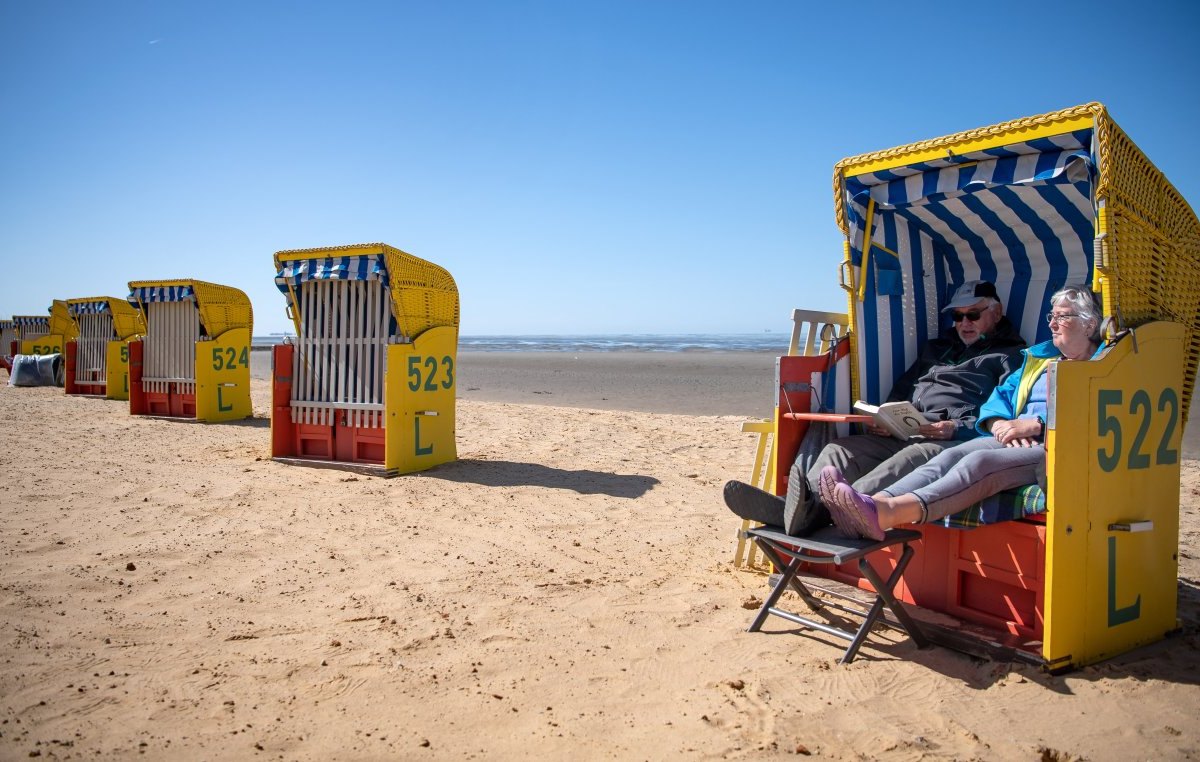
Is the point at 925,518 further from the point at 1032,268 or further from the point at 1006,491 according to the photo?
the point at 1032,268

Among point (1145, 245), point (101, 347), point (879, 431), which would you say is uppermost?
point (1145, 245)

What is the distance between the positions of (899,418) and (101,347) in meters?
16.5

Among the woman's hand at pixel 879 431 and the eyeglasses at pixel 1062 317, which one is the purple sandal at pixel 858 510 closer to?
the woman's hand at pixel 879 431

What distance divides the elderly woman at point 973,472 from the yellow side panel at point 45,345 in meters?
21.6

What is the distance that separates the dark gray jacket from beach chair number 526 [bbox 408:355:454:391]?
4.54 m

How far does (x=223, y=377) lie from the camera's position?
1205 cm

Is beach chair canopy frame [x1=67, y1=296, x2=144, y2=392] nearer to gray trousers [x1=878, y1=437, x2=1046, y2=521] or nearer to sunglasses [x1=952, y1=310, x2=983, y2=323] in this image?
sunglasses [x1=952, y1=310, x2=983, y2=323]

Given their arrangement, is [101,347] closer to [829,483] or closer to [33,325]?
[33,325]

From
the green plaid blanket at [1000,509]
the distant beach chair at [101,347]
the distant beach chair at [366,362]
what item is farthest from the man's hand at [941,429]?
the distant beach chair at [101,347]

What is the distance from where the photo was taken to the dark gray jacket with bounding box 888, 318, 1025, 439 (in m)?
4.28

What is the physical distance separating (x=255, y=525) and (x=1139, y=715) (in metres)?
5.24

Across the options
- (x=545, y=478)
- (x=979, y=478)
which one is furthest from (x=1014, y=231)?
(x=545, y=478)

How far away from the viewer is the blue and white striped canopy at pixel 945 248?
4.44 meters

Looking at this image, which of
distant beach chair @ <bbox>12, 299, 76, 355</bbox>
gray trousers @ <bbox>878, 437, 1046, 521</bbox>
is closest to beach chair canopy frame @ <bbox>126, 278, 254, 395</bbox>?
distant beach chair @ <bbox>12, 299, 76, 355</bbox>
